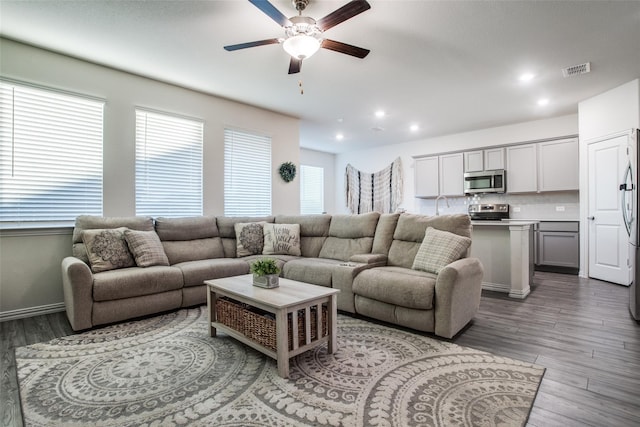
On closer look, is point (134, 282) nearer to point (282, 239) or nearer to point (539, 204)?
point (282, 239)

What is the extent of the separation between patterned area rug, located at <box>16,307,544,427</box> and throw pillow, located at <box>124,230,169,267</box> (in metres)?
0.86

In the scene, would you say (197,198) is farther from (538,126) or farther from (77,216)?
(538,126)

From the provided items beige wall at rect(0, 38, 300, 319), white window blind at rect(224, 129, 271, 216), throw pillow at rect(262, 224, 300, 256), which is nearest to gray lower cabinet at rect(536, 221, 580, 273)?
throw pillow at rect(262, 224, 300, 256)

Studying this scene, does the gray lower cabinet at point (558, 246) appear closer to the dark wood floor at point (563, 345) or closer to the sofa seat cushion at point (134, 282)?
the dark wood floor at point (563, 345)

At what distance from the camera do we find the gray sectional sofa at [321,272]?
2.55 m

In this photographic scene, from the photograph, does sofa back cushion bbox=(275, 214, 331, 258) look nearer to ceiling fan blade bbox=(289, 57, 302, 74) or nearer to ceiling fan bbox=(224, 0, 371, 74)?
ceiling fan blade bbox=(289, 57, 302, 74)

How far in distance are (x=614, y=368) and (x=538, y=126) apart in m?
5.09

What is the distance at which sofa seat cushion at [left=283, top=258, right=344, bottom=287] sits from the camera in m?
3.25

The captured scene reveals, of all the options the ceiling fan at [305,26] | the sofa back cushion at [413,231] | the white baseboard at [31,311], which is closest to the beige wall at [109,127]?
the white baseboard at [31,311]

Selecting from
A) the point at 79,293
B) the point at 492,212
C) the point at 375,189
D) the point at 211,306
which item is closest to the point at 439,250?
the point at 211,306

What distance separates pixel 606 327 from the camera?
276 cm

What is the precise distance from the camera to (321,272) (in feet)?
10.8

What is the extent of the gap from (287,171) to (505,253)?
3589mm

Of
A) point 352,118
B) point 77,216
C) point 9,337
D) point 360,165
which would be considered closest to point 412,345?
point 9,337
